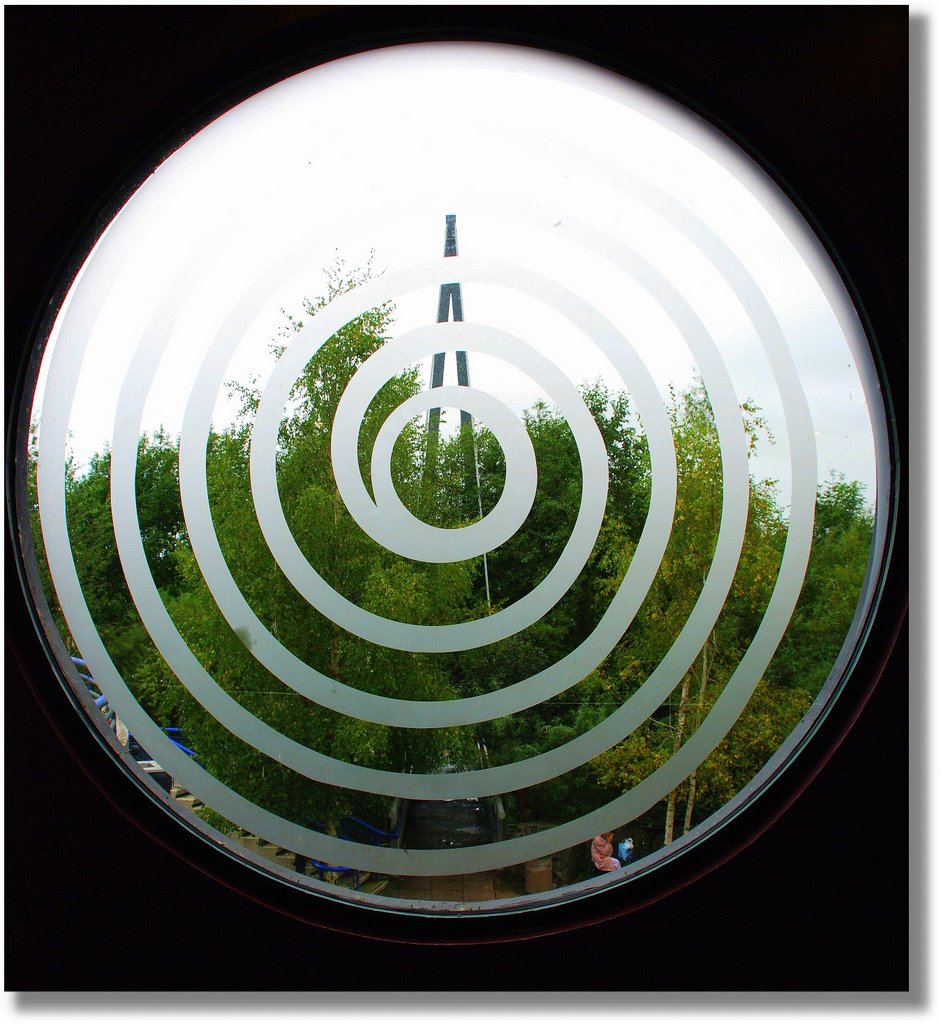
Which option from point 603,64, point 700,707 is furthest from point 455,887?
point 603,64

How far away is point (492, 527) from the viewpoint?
158 centimetres

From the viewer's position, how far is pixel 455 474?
13.5 ft

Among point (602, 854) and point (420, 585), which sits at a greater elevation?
point (420, 585)

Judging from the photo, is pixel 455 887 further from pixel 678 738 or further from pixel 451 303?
pixel 451 303

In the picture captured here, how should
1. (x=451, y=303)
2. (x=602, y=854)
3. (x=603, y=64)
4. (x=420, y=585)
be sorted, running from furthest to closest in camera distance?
(x=420, y=585) < (x=602, y=854) < (x=451, y=303) < (x=603, y=64)

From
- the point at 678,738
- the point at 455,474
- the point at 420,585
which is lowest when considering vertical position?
the point at 678,738

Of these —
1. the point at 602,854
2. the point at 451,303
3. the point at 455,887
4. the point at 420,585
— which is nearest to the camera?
the point at 451,303

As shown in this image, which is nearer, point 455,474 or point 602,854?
point 602,854

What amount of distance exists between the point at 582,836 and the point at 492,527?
0.57 metres

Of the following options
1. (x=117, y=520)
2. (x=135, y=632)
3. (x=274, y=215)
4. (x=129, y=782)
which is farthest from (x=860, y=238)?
(x=135, y=632)

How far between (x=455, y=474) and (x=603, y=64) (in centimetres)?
296

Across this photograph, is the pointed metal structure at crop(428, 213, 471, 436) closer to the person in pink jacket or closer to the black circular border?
the black circular border

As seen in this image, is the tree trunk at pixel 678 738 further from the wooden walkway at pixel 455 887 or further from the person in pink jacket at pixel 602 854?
the wooden walkway at pixel 455 887

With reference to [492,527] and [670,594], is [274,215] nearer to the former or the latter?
[492,527]
